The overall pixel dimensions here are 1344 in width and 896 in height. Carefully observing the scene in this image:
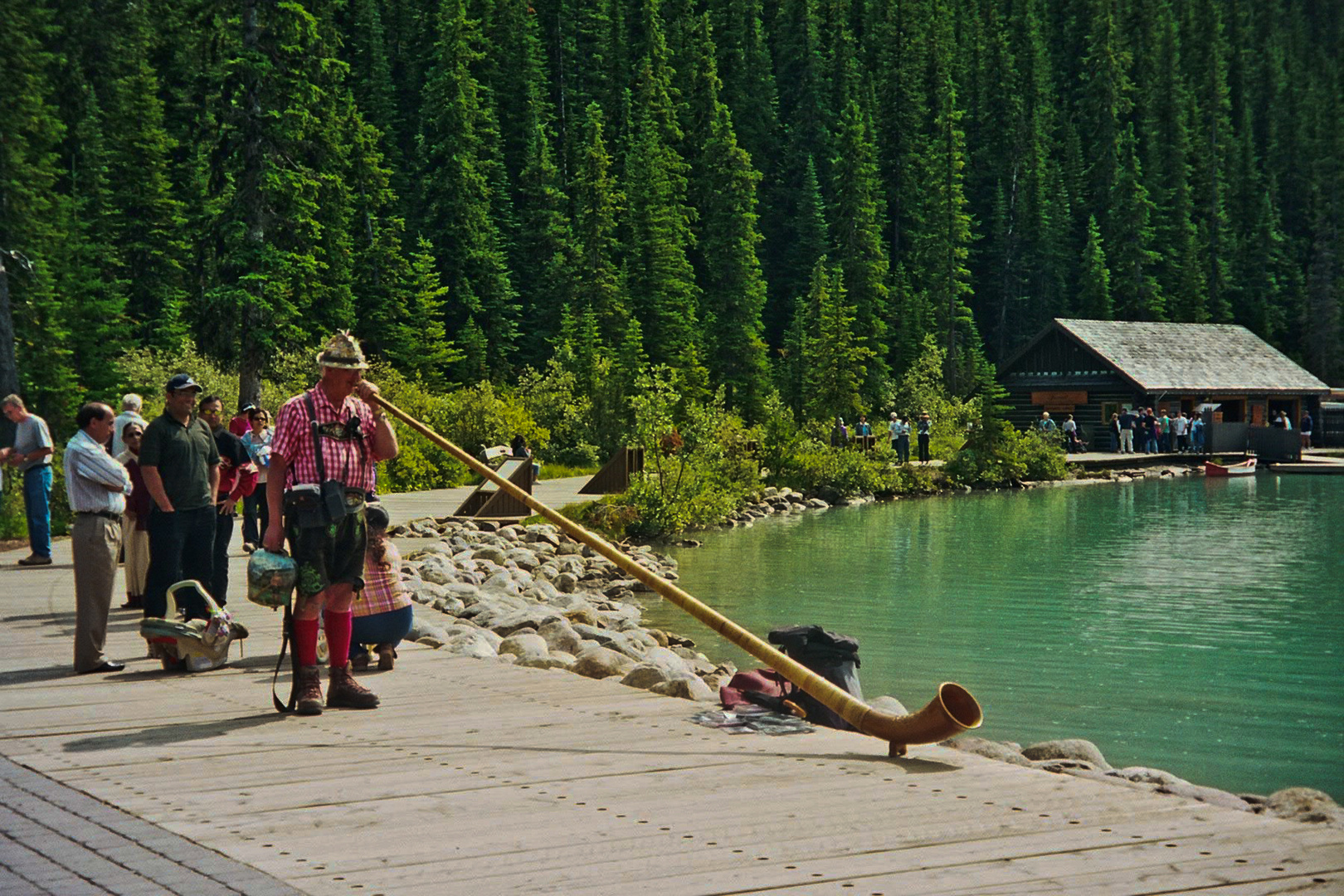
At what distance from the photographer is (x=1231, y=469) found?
51375 millimetres

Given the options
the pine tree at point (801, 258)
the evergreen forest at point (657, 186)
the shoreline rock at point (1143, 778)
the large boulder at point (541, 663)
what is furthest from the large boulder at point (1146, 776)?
the pine tree at point (801, 258)

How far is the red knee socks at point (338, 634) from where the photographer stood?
25.4 feet

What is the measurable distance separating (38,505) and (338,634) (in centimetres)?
978

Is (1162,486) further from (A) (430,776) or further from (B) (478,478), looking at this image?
(A) (430,776)

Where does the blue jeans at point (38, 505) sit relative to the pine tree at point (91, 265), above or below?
below

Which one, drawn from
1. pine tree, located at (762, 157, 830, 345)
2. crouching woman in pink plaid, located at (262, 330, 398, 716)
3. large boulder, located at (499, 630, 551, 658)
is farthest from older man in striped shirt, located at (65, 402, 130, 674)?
pine tree, located at (762, 157, 830, 345)

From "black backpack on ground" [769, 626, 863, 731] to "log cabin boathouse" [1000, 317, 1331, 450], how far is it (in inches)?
2022

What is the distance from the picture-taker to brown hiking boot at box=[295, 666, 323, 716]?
24.9 feet

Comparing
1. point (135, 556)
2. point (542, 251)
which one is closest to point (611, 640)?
point (135, 556)

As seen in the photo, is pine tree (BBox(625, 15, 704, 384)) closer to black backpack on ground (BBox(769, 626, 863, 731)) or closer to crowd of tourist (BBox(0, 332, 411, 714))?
crowd of tourist (BBox(0, 332, 411, 714))

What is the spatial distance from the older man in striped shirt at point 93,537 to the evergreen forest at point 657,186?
19.5 metres

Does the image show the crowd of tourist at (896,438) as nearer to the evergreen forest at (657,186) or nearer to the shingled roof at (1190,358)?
the evergreen forest at (657,186)

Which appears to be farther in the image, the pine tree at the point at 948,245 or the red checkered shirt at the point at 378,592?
the pine tree at the point at 948,245

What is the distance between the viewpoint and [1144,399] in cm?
5828
